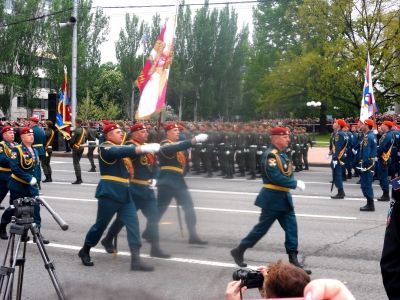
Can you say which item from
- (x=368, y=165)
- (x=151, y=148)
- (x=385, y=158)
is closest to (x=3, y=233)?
(x=151, y=148)

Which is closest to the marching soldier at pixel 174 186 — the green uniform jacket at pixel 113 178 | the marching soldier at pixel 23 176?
the green uniform jacket at pixel 113 178

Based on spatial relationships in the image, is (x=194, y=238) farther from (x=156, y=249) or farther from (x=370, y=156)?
(x=370, y=156)

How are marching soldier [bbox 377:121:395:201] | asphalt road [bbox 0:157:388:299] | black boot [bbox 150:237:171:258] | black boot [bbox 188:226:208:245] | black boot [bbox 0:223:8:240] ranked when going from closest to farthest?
1. asphalt road [bbox 0:157:388:299]
2. black boot [bbox 150:237:171:258]
3. black boot [bbox 188:226:208:245]
4. black boot [bbox 0:223:8:240]
5. marching soldier [bbox 377:121:395:201]

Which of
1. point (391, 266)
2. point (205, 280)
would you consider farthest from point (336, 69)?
point (391, 266)

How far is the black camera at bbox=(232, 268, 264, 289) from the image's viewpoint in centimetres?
264

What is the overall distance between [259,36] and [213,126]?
3777 centimetres

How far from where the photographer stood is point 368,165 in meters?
11.6

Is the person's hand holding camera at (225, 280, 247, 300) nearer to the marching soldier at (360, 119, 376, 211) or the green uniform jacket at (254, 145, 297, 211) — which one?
the green uniform jacket at (254, 145, 297, 211)

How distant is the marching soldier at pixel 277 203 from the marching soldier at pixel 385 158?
640 cm

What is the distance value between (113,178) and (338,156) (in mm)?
7611

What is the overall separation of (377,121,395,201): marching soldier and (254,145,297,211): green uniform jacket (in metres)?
6.40

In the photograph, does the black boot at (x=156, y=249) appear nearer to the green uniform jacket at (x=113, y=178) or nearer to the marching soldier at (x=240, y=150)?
the green uniform jacket at (x=113, y=178)

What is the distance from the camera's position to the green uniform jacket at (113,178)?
7059 millimetres

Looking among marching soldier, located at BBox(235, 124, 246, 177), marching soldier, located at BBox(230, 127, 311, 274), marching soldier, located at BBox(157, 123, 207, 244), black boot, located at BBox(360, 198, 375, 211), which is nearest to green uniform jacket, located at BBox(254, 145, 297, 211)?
marching soldier, located at BBox(230, 127, 311, 274)
